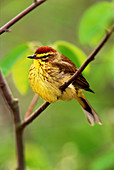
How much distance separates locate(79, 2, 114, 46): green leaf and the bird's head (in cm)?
29

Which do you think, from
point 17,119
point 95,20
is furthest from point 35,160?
point 95,20

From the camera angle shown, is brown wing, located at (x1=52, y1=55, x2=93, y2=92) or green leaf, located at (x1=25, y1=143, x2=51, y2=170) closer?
brown wing, located at (x1=52, y1=55, x2=93, y2=92)

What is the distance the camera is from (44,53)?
3355mm

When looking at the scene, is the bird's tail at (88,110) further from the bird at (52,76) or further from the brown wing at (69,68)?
the brown wing at (69,68)

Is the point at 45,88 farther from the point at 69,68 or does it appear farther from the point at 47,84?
the point at 69,68

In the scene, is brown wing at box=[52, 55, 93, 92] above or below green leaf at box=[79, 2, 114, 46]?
below

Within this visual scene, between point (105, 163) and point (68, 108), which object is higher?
point (105, 163)

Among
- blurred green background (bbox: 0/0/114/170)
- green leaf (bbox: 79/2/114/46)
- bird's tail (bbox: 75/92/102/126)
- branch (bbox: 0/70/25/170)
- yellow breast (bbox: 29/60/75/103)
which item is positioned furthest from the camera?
bird's tail (bbox: 75/92/102/126)

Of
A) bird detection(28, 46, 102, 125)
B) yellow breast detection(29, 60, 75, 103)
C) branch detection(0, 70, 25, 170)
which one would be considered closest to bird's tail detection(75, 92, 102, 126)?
bird detection(28, 46, 102, 125)

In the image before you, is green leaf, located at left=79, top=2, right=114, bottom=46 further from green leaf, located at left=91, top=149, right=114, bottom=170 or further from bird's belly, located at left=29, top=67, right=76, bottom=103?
green leaf, located at left=91, top=149, right=114, bottom=170

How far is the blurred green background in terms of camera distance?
353 centimetres

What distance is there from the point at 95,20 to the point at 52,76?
656mm

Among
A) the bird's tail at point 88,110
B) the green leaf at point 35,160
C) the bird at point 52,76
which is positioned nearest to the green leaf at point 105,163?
the bird's tail at point 88,110

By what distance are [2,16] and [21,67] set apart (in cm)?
397
